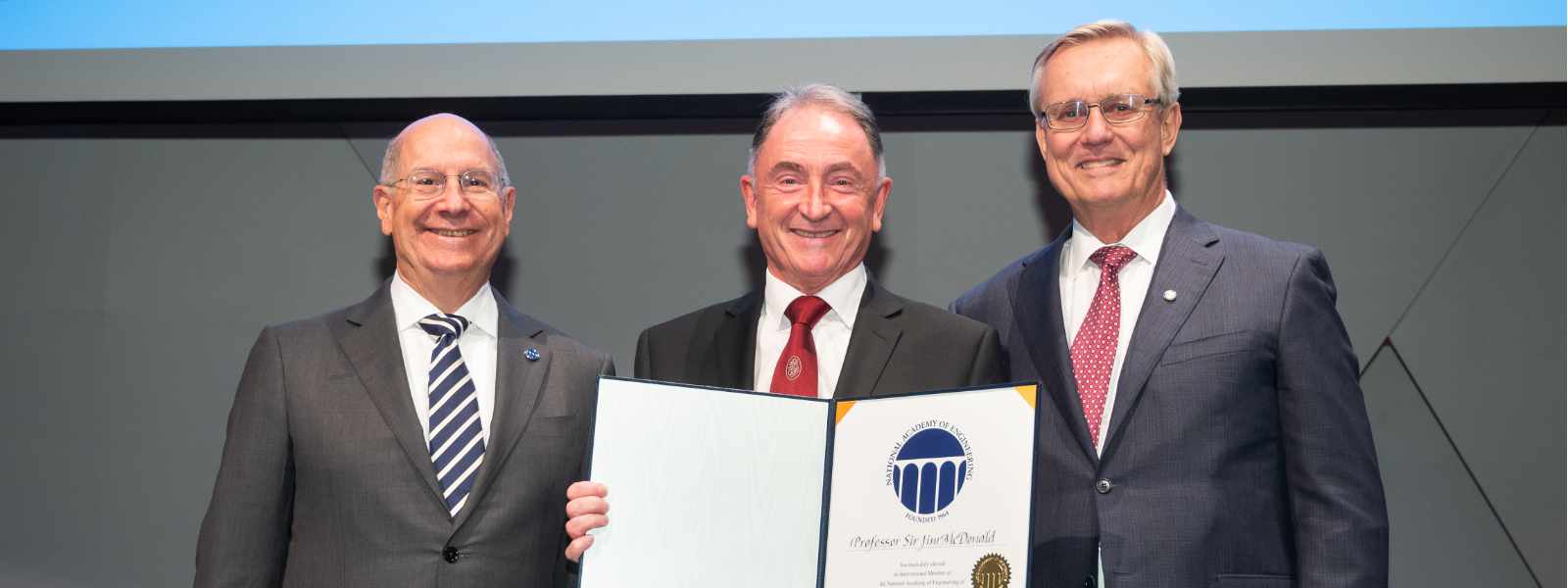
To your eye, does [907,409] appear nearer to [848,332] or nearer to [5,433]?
[848,332]

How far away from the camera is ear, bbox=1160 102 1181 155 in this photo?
2.68m

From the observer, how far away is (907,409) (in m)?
2.22

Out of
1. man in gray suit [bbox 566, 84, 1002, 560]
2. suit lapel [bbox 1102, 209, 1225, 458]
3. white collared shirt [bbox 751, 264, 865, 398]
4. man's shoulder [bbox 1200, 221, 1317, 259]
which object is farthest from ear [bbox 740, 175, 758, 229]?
man's shoulder [bbox 1200, 221, 1317, 259]

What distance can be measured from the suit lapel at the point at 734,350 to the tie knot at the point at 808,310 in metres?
0.11

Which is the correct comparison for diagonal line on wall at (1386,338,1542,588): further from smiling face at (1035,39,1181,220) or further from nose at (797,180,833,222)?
nose at (797,180,833,222)

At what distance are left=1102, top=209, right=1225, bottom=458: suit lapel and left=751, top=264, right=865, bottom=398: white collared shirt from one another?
0.55 m

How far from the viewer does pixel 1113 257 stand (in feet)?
8.57

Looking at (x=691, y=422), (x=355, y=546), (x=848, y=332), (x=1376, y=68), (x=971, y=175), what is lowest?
(x=355, y=546)

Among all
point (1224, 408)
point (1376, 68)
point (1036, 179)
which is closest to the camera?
point (1224, 408)

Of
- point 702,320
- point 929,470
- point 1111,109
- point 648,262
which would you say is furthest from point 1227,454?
point 648,262

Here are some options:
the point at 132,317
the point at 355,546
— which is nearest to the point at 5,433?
the point at 132,317

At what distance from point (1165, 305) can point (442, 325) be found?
1442 millimetres

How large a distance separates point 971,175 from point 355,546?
190 cm

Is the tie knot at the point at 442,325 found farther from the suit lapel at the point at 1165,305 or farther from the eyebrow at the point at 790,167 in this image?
the suit lapel at the point at 1165,305
